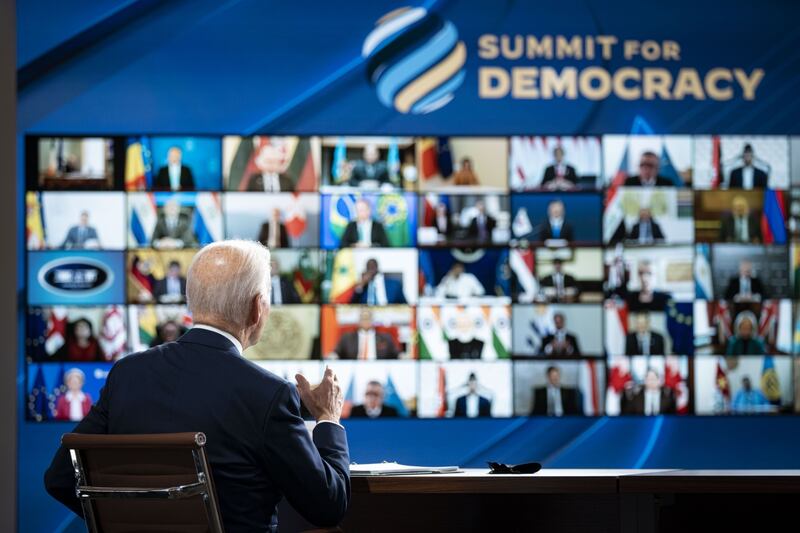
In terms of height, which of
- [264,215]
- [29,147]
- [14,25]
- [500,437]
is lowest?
[500,437]

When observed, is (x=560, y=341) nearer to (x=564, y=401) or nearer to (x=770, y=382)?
(x=564, y=401)

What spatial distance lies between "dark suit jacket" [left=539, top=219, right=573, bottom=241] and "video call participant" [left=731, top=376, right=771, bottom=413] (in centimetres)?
113

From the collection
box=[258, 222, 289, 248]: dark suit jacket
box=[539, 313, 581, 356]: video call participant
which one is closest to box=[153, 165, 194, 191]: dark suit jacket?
box=[258, 222, 289, 248]: dark suit jacket

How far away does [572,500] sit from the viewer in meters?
3.20

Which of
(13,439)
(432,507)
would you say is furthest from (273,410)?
(13,439)

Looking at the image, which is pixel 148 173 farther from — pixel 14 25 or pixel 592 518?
pixel 592 518

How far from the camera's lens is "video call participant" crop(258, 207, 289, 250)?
5.68 m

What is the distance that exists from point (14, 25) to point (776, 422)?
169 inches

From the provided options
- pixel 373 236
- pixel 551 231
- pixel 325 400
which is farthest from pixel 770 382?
pixel 325 400

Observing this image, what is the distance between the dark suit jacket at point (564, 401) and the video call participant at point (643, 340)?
34 centimetres

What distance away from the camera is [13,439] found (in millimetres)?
5684

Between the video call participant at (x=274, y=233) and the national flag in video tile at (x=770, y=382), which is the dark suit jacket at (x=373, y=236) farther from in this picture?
the national flag in video tile at (x=770, y=382)

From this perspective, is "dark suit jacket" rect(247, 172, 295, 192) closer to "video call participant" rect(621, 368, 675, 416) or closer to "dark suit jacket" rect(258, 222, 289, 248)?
"dark suit jacket" rect(258, 222, 289, 248)

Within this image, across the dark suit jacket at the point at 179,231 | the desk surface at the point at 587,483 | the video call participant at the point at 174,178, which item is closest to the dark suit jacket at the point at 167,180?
the video call participant at the point at 174,178
